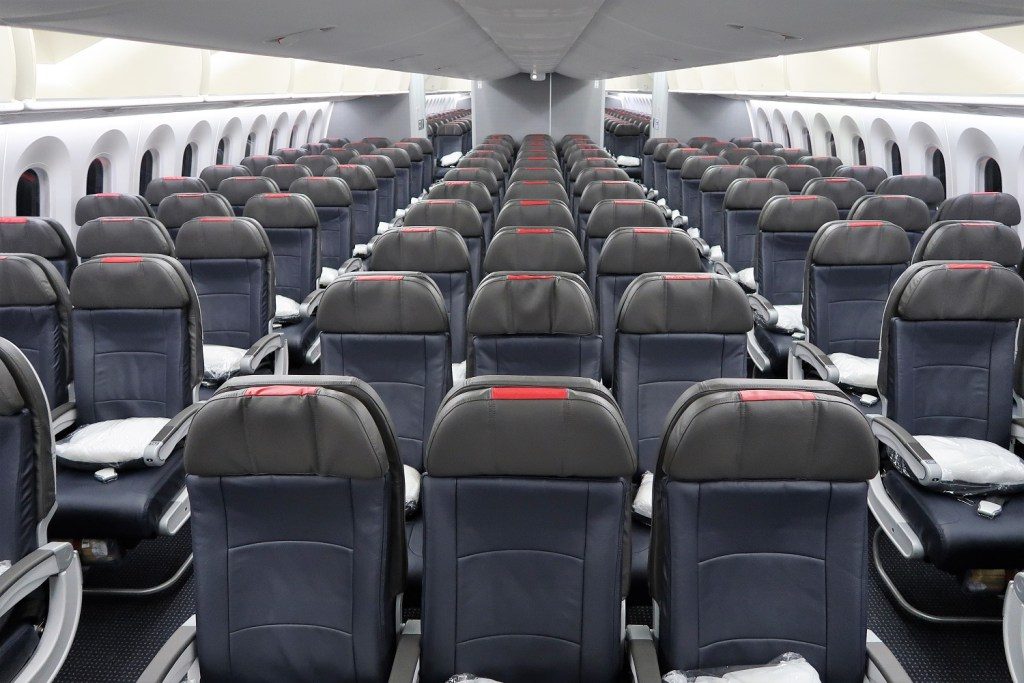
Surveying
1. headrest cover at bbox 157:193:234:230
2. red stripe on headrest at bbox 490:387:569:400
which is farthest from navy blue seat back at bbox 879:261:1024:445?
headrest cover at bbox 157:193:234:230

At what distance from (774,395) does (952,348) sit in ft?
7.22

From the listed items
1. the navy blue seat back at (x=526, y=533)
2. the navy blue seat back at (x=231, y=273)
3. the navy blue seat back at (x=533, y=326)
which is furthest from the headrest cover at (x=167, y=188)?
the navy blue seat back at (x=526, y=533)

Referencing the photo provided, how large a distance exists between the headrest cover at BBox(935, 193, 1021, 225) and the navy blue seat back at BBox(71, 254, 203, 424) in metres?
5.68

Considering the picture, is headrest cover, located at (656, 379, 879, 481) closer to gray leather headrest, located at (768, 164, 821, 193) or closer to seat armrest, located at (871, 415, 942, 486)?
seat armrest, located at (871, 415, 942, 486)

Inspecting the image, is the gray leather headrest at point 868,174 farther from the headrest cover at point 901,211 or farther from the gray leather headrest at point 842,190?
the headrest cover at point 901,211

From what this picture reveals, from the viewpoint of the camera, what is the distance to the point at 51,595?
2.72 metres

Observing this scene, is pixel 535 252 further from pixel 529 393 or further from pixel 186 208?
pixel 186 208

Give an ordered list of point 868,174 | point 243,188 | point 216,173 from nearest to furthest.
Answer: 1. point 243,188
2. point 868,174
3. point 216,173

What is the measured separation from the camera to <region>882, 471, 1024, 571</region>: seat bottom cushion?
3.17 meters

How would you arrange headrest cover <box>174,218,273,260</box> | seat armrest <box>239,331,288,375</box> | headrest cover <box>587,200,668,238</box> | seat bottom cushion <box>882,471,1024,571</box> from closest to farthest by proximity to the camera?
seat bottom cushion <box>882,471,1024,571</box>
seat armrest <box>239,331,288,375</box>
headrest cover <box>174,218,273,260</box>
headrest cover <box>587,200,668,238</box>

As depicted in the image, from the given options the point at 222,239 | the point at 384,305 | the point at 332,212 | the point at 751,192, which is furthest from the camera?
the point at 332,212

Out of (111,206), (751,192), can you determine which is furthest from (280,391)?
(751,192)

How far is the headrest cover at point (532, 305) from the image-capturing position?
368 centimetres

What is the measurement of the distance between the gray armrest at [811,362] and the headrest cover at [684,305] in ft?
3.36
